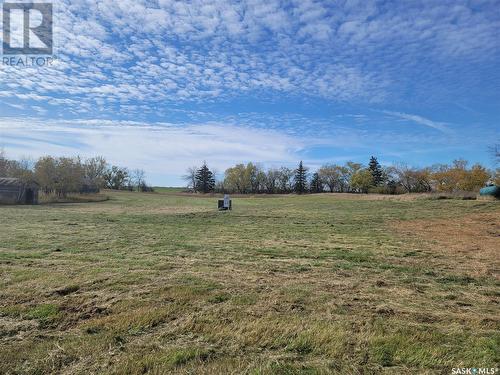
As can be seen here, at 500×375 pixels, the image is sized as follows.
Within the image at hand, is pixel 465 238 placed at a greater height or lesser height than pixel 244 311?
lesser

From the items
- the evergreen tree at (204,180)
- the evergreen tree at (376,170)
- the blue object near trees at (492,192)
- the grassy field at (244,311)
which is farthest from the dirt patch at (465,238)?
the evergreen tree at (204,180)

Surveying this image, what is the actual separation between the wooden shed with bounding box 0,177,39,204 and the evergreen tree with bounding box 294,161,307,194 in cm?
6757

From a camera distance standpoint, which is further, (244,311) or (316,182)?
(316,182)

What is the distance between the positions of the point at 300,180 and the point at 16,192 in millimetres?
70505

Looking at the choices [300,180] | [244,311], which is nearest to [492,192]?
[244,311]

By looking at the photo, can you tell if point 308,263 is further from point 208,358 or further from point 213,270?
point 208,358

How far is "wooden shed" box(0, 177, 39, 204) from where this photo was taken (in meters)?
35.7

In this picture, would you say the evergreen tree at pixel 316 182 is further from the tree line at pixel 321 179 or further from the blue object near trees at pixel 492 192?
the blue object near trees at pixel 492 192

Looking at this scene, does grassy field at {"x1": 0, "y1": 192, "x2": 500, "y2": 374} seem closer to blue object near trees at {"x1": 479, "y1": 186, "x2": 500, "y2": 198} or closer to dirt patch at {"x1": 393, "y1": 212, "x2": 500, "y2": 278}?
dirt patch at {"x1": 393, "y1": 212, "x2": 500, "y2": 278}

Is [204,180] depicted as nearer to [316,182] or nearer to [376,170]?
[316,182]

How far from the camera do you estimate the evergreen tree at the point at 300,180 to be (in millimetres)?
92688

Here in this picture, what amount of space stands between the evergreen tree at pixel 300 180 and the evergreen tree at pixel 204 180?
26.4 meters

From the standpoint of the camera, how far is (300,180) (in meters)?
93.2

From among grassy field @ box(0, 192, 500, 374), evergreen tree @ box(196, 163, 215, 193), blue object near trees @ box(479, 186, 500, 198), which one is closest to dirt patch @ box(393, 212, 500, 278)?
grassy field @ box(0, 192, 500, 374)
